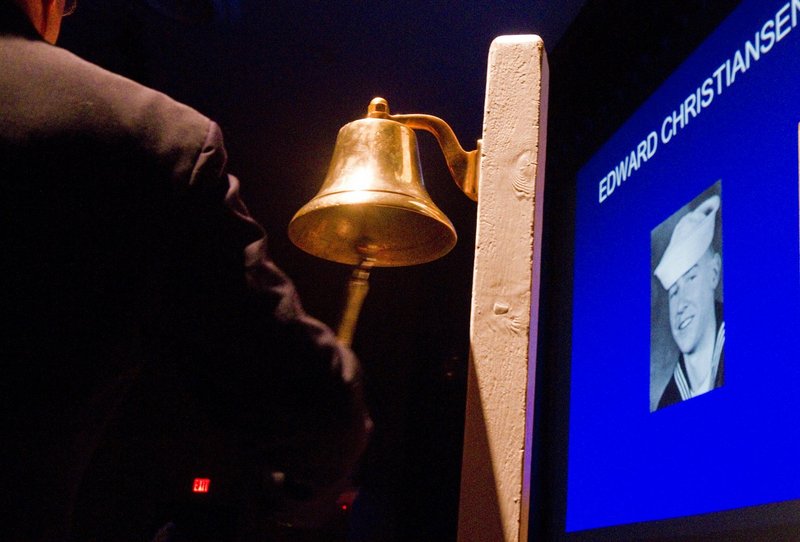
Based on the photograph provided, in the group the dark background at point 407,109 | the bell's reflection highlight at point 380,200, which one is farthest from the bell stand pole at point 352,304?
the dark background at point 407,109

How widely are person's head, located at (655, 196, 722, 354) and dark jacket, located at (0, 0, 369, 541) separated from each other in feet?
4.13

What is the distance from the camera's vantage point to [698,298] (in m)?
1.75

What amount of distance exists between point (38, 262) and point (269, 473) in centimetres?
31

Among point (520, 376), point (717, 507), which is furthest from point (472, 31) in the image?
point (520, 376)

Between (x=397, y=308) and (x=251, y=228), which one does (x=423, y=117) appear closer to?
(x=251, y=228)

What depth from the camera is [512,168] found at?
103cm

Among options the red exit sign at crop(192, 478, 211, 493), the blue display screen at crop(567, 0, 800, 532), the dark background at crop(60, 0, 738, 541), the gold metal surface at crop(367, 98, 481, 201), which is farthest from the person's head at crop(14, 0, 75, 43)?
the red exit sign at crop(192, 478, 211, 493)

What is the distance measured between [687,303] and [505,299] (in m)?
1.01

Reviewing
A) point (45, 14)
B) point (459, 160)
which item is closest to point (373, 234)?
point (459, 160)

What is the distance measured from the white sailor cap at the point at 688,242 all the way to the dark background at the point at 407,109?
1.75ft

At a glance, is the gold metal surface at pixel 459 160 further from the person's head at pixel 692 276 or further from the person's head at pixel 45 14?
the person's head at pixel 692 276

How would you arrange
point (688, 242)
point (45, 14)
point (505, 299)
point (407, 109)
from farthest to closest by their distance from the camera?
point (407, 109) < point (688, 242) < point (505, 299) < point (45, 14)

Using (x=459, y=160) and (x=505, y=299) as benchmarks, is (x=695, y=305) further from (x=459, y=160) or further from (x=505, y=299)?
(x=505, y=299)

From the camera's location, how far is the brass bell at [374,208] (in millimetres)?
1266
